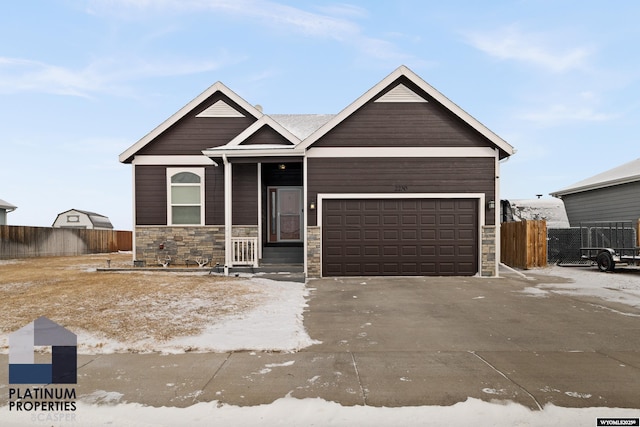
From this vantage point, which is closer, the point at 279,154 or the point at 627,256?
the point at 279,154

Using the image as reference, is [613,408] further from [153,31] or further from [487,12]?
[153,31]

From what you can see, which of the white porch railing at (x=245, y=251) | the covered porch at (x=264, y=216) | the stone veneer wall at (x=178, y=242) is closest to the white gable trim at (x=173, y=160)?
the covered porch at (x=264, y=216)

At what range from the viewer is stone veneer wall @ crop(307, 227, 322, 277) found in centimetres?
1165

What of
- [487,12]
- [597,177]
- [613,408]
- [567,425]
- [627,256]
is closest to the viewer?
[567,425]

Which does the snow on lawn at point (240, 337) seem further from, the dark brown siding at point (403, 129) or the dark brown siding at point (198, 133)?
the dark brown siding at point (198, 133)

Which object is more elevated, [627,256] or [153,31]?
[153,31]

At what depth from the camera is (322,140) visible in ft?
38.5

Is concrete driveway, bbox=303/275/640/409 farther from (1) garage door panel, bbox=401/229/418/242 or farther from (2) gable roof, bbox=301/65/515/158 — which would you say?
(2) gable roof, bbox=301/65/515/158

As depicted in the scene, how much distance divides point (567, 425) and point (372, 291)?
623cm

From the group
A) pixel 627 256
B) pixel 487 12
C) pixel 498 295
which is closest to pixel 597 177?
pixel 627 256

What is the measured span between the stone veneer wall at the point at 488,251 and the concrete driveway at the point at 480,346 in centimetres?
273

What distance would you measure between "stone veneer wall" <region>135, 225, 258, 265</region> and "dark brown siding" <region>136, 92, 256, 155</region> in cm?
280

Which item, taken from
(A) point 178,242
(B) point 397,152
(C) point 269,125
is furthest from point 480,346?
(A) point 178,242

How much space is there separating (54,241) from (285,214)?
17.3 meters
